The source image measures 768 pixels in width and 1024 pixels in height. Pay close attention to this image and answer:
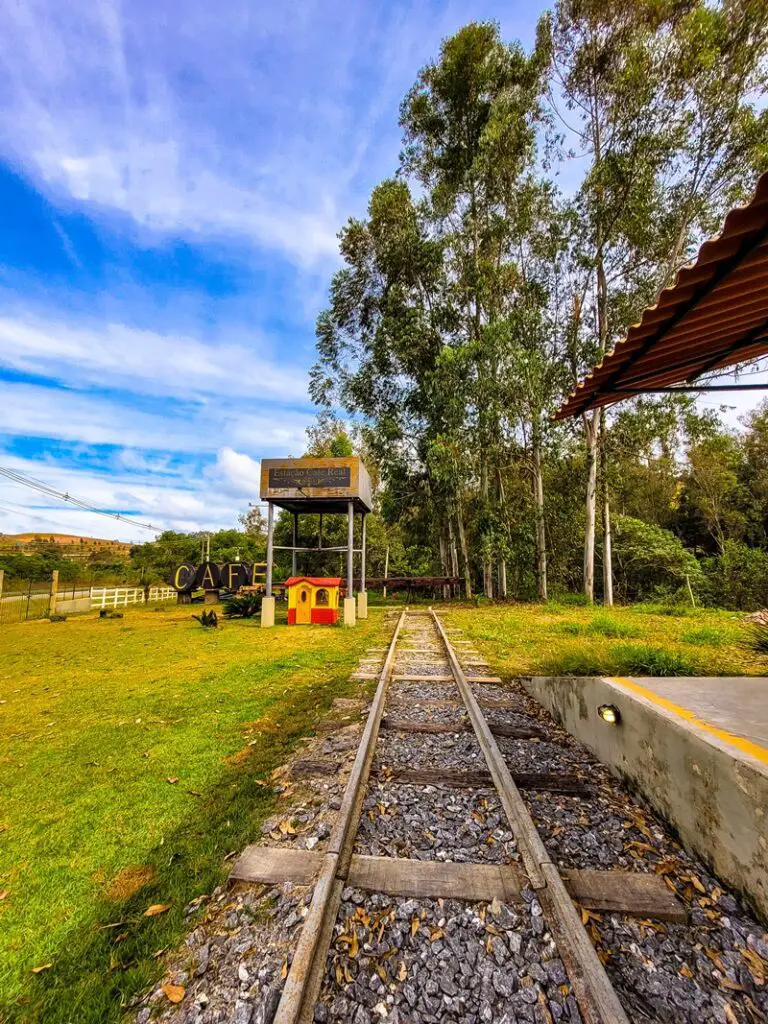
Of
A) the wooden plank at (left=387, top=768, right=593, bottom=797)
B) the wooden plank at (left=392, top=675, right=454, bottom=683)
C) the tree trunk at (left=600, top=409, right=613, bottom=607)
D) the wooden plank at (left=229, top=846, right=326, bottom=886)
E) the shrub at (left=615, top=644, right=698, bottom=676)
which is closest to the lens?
the wooden plank at (left=229, top=846, right=326, bottom=886)

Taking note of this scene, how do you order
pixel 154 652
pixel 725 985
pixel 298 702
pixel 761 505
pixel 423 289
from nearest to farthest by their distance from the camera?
pixel 725 985 → pixel 298 702 → pixel 154 652 → pixel 423 289 → pixel 761 505

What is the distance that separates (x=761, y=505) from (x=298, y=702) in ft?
84.6

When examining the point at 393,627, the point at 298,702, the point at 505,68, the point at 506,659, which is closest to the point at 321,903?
the point at 298,702

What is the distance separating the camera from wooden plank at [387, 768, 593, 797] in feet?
9.26

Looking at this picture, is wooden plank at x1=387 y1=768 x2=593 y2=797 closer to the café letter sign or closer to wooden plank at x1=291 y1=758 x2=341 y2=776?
wooden plank at x1=291 y1=758 x2=341 y2=776

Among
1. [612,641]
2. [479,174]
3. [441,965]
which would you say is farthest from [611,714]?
[479,174]

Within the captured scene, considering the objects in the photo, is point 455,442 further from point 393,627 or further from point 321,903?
point 321,903

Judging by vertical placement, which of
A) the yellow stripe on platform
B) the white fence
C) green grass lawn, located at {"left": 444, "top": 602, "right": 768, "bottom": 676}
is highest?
the yellow stripe on platform

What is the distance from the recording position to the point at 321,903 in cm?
176

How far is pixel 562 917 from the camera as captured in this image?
1695 mm

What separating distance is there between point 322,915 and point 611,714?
7.76ft

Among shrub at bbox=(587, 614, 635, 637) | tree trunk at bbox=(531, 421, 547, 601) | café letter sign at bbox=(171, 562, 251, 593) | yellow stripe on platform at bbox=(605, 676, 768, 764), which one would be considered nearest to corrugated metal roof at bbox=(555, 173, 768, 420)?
yellow stripe on platform at bbox=(605, 676, 768, 764)

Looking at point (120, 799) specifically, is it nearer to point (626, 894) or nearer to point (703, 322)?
point (626, 894)

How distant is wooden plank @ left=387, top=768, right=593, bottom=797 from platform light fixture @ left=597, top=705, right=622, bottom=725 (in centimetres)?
47
